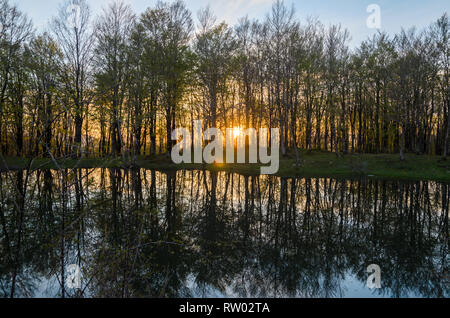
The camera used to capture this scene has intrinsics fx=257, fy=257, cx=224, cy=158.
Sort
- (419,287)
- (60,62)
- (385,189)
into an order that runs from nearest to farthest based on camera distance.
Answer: (419,287)
(385,189)
(60,62)

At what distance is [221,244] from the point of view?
7.79 m

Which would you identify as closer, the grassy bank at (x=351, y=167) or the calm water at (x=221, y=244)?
the calm water at (x=221, y=244)

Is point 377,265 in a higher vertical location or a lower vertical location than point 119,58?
lower

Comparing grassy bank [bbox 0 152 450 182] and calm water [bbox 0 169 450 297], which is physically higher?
grassy bank [bbox 0 152 450 182]

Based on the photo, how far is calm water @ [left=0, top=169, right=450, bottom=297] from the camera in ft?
17.3

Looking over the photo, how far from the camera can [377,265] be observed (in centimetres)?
656

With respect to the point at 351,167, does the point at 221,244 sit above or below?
below

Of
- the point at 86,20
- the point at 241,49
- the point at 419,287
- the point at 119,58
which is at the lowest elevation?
the point at 419,287

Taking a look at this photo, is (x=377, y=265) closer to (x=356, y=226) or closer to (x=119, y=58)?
(x=356, y=226)

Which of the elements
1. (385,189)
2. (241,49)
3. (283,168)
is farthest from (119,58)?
(385,189)

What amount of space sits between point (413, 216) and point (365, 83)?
33.8m

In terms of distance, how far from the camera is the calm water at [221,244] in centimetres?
526

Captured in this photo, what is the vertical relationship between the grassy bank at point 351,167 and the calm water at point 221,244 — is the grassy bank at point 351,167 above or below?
above

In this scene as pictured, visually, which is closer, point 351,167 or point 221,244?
point 221,244
